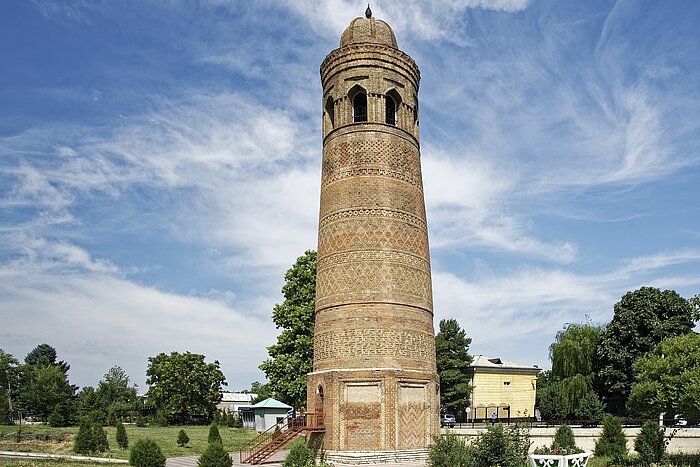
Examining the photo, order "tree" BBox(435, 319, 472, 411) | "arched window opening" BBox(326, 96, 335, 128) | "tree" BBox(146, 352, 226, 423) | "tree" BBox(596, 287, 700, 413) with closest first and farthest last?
"arched window opening" BBox(326, 96, 335, 128) → "tree" BBox(596, 287, 700, 413) → "tree" BBox(435, 319, 472, 411) → "tree" BBox(146, 352, 226, 423)

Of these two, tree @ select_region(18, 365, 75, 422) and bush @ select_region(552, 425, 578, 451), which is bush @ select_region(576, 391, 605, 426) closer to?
bush @ select_region(552, 425, 578, 451)

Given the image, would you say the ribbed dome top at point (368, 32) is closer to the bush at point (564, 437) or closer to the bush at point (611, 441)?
the bush at point (564, 437)

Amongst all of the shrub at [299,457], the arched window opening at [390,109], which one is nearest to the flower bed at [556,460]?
the shrub at [299,457]

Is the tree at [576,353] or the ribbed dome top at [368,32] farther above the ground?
the ribbed dome top at [368,32]

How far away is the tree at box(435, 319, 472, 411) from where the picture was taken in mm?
37156

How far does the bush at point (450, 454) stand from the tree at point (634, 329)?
19496 millimetres

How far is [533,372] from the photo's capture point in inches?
1785

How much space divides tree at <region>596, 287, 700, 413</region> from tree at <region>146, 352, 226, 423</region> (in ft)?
94.7

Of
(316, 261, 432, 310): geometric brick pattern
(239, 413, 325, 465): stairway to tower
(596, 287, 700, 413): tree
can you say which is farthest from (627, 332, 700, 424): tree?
(239, 413, 325, 465): stairway to tower

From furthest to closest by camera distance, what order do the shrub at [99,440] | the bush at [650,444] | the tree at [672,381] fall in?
the shrub at [99,440] → the tree at [672,381] → the bush at [650,444]

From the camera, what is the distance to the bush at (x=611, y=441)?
2070 cm

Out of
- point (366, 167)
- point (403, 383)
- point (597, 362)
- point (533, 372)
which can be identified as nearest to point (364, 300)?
point (403, 383)

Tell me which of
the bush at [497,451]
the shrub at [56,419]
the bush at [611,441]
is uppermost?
the bush at [497,451]

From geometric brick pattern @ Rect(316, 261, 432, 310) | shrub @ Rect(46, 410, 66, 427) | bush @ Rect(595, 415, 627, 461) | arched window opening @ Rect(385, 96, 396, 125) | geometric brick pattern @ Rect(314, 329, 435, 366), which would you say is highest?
arched window opening @ Rect(385, 96, 396, 125)
